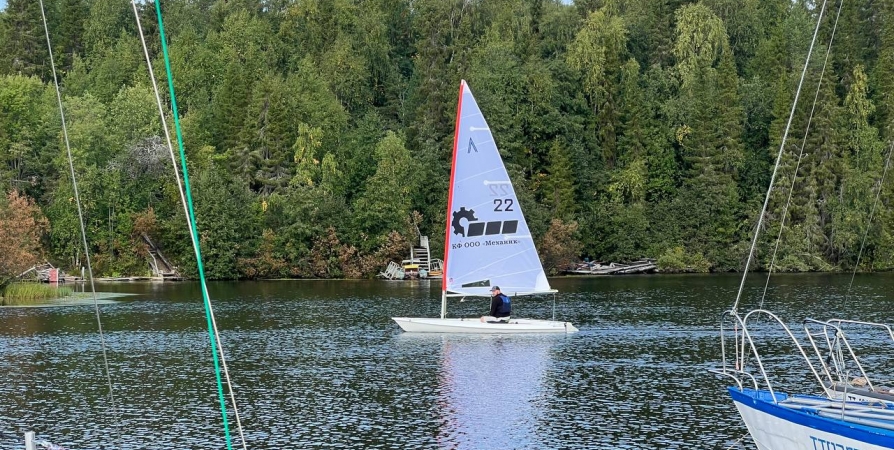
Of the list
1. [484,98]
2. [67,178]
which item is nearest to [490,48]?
[484,98]

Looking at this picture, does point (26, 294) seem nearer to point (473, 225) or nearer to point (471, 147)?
point (473, 225)

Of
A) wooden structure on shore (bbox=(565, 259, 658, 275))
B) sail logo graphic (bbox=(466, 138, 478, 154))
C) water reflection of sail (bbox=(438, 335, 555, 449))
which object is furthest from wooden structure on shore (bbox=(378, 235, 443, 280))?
water reflection of sail (bbox=(438, 335, 555, 449))

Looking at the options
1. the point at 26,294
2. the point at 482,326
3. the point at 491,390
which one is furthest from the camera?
the point at 26,294

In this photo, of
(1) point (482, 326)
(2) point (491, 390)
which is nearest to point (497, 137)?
(1) point (482, 326)

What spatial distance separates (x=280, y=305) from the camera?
73312 millimetres

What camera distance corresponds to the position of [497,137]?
4360 inches

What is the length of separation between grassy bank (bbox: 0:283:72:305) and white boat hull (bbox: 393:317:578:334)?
31004 mm

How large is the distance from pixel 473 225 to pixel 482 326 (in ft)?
16.9

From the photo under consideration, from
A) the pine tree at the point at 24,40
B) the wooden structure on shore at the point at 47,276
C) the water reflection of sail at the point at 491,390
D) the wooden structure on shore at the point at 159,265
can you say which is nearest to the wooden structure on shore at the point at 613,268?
the wooden structure on shore at the point at 159,265

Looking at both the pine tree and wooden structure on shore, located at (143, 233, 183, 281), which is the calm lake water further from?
the pine tree

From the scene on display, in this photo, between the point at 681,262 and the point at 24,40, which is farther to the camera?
the point at 24,40

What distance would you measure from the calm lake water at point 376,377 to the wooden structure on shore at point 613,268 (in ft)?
108

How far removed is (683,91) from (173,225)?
1987 inches

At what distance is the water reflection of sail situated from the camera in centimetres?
3259
